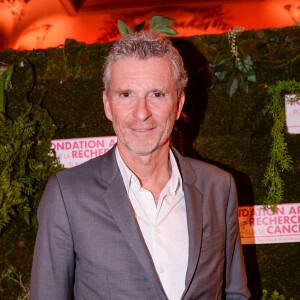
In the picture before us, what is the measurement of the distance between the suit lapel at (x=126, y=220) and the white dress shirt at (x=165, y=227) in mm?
59

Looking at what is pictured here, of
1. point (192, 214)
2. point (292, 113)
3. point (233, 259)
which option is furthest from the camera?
Answer: point (292, 113)

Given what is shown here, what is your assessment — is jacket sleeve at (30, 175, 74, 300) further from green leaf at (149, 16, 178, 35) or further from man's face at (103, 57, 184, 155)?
green leaf at (149, 16, 178, 35)

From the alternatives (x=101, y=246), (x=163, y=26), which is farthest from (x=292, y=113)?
(x=101, y=246)

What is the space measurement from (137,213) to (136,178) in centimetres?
14

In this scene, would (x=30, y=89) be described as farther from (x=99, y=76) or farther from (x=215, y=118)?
(x=215, y=118)

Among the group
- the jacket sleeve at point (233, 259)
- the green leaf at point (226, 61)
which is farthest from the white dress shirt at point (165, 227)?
the green leaf at point (226, 61)

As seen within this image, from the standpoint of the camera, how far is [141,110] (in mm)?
1290

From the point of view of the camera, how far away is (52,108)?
2.07 m

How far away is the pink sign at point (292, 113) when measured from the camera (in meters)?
2.04

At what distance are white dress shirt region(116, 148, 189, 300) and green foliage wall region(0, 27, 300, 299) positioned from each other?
2.38 ft

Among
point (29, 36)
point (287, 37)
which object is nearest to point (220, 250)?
point (287, 37)

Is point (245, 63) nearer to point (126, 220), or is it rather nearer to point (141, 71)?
point (141, 71)

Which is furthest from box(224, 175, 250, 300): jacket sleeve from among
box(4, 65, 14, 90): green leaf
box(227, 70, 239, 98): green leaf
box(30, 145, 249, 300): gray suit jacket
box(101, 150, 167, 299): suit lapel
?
box(4, 65, 14, 90): green leaf

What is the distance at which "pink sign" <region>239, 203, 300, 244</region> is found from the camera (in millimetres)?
2098
